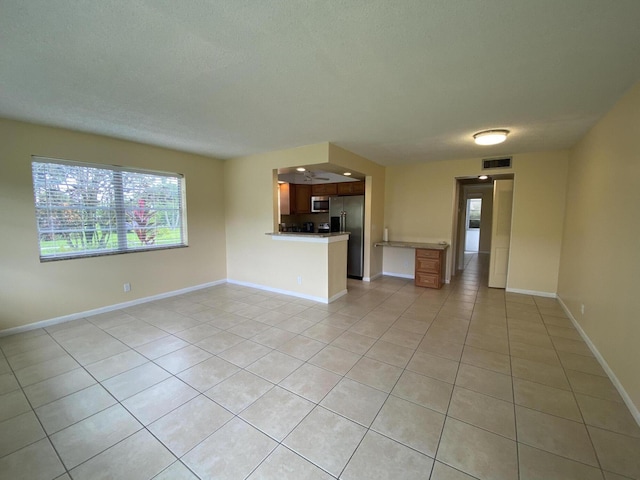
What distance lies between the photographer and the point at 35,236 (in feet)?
10.6

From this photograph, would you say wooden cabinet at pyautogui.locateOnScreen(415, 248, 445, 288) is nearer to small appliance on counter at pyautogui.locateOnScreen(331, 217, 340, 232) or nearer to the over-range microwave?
small appliance on counter at pyautogui.locateOnScreen(331, 217, 340, 232)

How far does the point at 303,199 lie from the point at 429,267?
138 inches

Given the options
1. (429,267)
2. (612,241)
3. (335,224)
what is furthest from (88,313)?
(612,241)

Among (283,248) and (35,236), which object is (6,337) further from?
(283,248)

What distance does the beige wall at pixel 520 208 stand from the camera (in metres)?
4.46

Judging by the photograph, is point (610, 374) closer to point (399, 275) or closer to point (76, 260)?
point (399, 275)

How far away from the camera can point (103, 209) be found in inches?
150

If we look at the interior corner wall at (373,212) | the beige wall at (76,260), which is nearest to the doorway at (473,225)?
the interior corner wall at (373,212)

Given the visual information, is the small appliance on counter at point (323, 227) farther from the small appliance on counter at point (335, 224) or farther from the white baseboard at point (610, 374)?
the white baseboard at point (610, 374)

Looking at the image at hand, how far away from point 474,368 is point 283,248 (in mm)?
3190

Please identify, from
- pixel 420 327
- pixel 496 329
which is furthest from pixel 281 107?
pixel 496 329

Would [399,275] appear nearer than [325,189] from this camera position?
Yes

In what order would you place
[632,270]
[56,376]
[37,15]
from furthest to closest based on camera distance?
[56,376] → [632,270] → [37,15]

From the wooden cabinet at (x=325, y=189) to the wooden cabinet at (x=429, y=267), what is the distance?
2.55 metres
